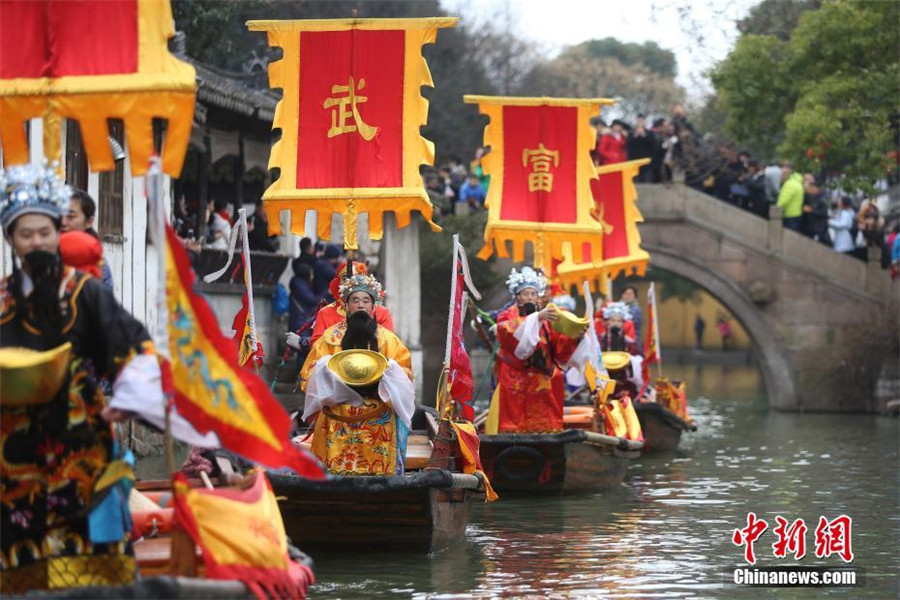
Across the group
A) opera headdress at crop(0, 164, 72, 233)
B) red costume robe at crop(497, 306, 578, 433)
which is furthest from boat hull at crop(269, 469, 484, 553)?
opera headdress at crop(0, 164, 72, 233)

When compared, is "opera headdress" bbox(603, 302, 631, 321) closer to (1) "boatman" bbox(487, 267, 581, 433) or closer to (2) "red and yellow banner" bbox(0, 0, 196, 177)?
(1) "boatman" bbox(487, 267, 581, 433)

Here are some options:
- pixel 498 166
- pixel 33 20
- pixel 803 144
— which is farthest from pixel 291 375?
pixel 33 20

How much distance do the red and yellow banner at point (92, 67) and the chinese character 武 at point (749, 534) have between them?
582 centimetres

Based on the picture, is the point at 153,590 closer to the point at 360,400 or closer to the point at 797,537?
the point at 360,400

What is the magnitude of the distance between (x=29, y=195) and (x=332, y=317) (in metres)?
5.41

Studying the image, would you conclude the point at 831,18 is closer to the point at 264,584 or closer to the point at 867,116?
the point at 867,116

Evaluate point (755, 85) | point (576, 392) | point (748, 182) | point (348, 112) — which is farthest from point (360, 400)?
point (748, 182)

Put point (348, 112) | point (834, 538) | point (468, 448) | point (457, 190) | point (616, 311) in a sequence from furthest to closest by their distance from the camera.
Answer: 1. point (457, 190)
2. point (616, 311)
3. point (348, 112)
4. point (834, 538)
5. point (468, 448)

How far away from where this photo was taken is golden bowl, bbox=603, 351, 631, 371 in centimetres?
1884

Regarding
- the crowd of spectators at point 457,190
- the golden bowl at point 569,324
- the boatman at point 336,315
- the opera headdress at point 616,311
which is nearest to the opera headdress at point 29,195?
the boatman at point 336,315

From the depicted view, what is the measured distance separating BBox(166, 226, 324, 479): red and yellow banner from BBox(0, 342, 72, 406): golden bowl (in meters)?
0.45

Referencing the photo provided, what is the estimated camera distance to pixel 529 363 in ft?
50.6

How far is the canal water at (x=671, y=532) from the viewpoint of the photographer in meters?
10.5

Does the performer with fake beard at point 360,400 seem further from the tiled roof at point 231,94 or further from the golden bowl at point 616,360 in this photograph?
the tiled roof at point 231,94
